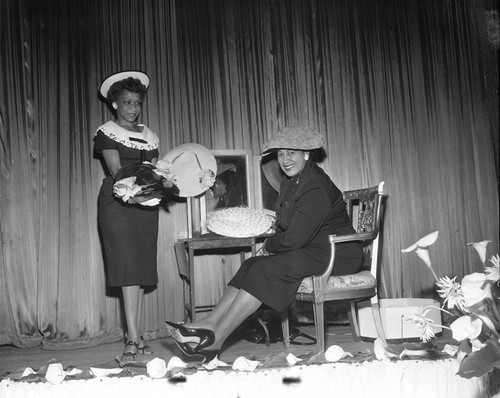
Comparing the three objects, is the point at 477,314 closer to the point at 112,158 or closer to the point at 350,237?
the point at 350,237

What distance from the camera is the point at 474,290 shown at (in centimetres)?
139

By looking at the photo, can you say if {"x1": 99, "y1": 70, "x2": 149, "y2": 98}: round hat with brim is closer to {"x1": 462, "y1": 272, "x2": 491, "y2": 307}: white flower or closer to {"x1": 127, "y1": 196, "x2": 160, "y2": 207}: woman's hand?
{"x1": 127, "y1": 196, "x2": 160, "y2": 207}: woman's hand

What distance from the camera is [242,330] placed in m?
4.23

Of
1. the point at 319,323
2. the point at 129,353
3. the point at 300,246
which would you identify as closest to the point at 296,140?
the point at 300,246

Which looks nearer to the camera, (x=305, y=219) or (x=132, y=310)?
(x=305, y=219)

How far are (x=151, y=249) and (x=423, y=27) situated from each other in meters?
3.01

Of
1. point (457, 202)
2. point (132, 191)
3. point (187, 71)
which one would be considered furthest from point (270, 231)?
point (457, 202)

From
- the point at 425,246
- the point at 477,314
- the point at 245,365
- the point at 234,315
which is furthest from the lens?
the point at 234,315

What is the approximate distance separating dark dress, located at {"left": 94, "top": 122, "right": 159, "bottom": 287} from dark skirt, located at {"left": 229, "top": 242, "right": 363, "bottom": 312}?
0.60 m

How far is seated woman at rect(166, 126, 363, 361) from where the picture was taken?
289 cm

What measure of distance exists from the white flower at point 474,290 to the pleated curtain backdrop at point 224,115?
3.11 metres

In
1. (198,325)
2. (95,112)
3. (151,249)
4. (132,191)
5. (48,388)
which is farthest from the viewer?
(95,112)

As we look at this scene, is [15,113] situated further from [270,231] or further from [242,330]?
[242,330]

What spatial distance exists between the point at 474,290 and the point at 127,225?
2.33 metres
